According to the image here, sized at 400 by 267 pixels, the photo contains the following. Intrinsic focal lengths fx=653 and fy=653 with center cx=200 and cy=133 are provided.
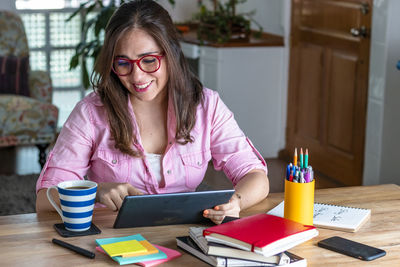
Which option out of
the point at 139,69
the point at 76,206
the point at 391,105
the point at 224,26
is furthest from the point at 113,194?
the point at 224,26

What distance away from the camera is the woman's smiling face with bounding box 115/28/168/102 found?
5.77 ft

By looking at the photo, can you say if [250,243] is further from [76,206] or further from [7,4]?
[7,4]

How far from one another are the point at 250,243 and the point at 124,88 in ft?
2.64

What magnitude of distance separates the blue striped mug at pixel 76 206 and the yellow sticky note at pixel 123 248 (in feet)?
0.44

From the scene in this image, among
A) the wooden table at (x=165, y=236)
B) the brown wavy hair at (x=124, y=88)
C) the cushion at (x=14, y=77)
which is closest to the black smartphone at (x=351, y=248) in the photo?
the wooden table at (x=165, y=236)

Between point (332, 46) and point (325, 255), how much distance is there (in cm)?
296

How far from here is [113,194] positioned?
5.13 feet

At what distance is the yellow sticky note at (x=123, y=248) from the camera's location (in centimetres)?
130

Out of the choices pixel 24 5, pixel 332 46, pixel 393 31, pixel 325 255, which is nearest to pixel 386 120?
pixel 393 31

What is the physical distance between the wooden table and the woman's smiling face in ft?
1.22

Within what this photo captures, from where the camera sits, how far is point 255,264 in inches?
48.5

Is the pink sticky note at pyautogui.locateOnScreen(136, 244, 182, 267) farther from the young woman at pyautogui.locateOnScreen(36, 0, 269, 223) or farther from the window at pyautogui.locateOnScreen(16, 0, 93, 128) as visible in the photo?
the window at pyautogui.locateOnScreen(16, 0, 93, 128)

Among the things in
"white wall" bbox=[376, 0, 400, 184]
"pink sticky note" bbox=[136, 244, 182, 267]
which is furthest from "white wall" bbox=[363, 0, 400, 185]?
"pink sticky note" bbox=[136, 244, 182, 267]

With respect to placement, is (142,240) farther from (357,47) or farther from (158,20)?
(357,47)
